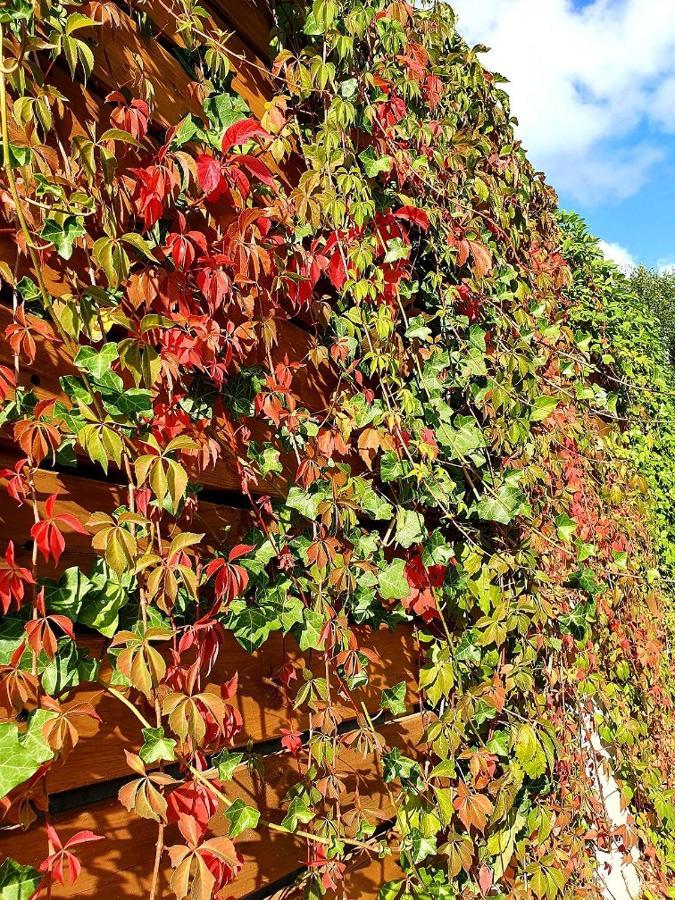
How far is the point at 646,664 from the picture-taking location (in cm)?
241

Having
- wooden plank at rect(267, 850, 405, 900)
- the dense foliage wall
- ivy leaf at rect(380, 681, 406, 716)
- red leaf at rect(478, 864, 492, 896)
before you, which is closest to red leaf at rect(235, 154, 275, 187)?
the dense foliage wall

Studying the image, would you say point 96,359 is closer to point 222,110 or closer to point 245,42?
point 222,110

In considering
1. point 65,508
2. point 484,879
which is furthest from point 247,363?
point 484,879

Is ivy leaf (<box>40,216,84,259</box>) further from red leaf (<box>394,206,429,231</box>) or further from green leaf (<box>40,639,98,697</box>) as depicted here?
red leaf (<box>394,206,429,231</box>)

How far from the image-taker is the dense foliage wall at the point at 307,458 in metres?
0.74

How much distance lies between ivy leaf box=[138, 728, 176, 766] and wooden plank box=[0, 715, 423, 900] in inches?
5.7

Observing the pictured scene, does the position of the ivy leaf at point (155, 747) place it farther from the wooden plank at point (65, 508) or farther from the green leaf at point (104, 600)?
the wooden plank at point (65, 508)

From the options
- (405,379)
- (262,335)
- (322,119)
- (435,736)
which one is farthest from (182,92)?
(435,736)

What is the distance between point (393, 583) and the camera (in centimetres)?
119

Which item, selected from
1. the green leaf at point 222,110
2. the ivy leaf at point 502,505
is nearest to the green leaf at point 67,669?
the green leaf at point 222,110

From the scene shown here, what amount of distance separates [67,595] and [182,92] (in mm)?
861

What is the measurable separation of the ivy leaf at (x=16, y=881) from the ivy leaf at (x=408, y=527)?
0.79 metres

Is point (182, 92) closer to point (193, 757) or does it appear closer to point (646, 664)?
point (193, 757)

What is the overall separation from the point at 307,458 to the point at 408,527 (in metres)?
0.27
